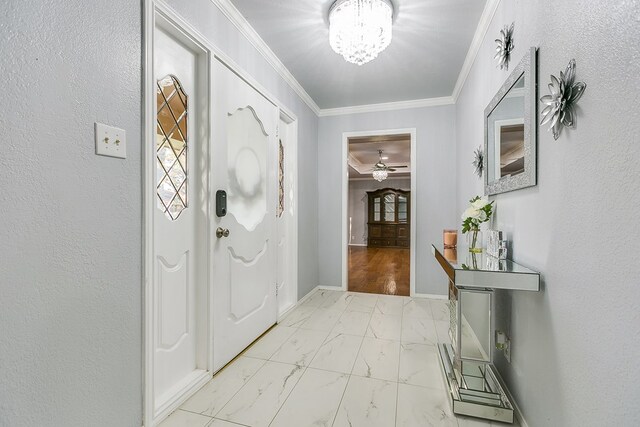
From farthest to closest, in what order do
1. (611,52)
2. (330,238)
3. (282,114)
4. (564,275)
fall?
(330,238) < (282,114) < (564,275) < (611,52)

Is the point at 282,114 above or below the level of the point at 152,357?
above

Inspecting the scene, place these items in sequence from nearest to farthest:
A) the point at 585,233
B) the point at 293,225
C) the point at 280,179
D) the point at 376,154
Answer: the point at 585,233 < the point at 280,179 < the point at 293,225 < the point at 376,154

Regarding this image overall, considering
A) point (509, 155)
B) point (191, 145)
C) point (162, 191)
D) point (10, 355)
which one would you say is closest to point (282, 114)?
point (191, 145)

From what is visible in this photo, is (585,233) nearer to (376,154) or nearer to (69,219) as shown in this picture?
(69,219)

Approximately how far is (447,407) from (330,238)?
2.49 m

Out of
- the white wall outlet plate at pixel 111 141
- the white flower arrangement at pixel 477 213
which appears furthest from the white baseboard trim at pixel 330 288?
the white wall outlet plate at pixel 111 141

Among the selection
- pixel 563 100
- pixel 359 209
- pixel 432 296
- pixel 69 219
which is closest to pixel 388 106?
pixel 432 296

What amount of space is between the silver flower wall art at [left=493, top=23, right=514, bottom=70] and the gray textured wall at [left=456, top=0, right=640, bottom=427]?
0.10m

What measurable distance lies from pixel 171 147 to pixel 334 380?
1691 millimetres

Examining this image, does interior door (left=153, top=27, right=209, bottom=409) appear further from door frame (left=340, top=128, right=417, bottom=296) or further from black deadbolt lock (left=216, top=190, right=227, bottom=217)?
door frame (left=340, top=128, right=417, bottom=296)

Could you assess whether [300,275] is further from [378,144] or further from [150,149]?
[378,144]

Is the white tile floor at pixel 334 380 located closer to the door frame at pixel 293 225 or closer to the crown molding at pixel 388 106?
the door frame at pixel 293 225

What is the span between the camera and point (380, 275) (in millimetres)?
4754

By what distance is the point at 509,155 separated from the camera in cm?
160
